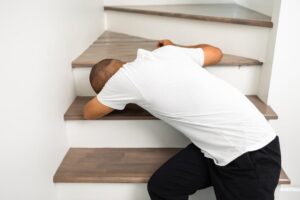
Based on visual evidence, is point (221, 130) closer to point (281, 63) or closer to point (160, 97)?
point (160, 97)

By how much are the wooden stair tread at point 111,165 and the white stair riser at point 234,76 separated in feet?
1.11

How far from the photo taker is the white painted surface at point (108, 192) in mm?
1169

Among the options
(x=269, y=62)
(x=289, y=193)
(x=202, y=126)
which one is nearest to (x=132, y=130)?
(x=202, y=126)

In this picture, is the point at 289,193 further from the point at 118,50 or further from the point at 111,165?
the point at 118,50

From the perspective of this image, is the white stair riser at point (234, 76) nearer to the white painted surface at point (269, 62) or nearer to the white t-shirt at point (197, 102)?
the white painted surface at point (269, 62)

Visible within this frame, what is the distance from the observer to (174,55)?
1.06 m

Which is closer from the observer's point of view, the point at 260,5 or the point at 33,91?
the point at 33,91

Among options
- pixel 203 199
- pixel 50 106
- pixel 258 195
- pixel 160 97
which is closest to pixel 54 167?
pixel 50 106

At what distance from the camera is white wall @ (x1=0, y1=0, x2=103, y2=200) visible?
31.2 inches

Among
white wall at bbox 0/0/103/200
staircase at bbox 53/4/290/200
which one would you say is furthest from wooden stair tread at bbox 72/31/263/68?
white wall at bbox 0/0/103/200

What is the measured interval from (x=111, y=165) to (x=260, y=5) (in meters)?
1.26

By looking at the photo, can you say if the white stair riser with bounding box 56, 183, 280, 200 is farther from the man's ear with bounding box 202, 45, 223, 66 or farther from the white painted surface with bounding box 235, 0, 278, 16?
the white painted surface with bounding box 235, 0, 278, 16

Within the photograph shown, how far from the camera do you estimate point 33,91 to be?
95 cm

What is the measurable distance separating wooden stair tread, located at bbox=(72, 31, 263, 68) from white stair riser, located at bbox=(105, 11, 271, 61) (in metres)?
0.04
